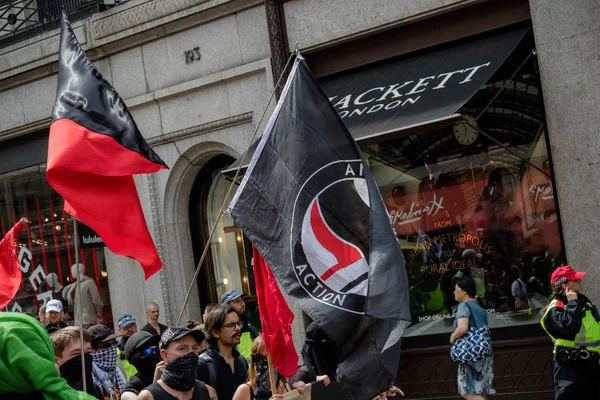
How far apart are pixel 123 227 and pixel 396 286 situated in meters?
1.73

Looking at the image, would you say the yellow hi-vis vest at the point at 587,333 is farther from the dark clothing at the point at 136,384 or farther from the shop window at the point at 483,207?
the dark clothing at the point at 136,384

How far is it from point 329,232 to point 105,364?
10.1 ft

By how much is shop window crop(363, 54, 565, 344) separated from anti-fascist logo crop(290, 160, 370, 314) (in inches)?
225

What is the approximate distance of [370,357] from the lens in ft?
19.1

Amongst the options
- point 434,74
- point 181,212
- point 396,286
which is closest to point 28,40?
point 181,212

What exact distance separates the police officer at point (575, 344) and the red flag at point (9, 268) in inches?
188

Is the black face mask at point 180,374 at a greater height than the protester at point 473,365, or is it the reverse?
the black face mask at point 180,374

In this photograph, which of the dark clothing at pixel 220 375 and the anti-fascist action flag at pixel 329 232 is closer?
the anti-fascist action flag at pixel 329 232

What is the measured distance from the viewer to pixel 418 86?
1180 cm

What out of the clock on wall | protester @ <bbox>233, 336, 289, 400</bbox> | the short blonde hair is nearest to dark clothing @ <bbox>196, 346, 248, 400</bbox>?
protester @ <bbox>233, 336, 289, 400</bbox>

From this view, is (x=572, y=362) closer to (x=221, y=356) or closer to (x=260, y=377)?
(x=260, y=377)

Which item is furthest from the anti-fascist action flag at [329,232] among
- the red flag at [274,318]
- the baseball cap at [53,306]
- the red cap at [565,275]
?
the baseball cap at [53,306]

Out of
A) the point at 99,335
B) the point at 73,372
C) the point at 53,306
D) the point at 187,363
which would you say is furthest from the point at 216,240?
the point at 187,363

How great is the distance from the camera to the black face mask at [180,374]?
5734mm
